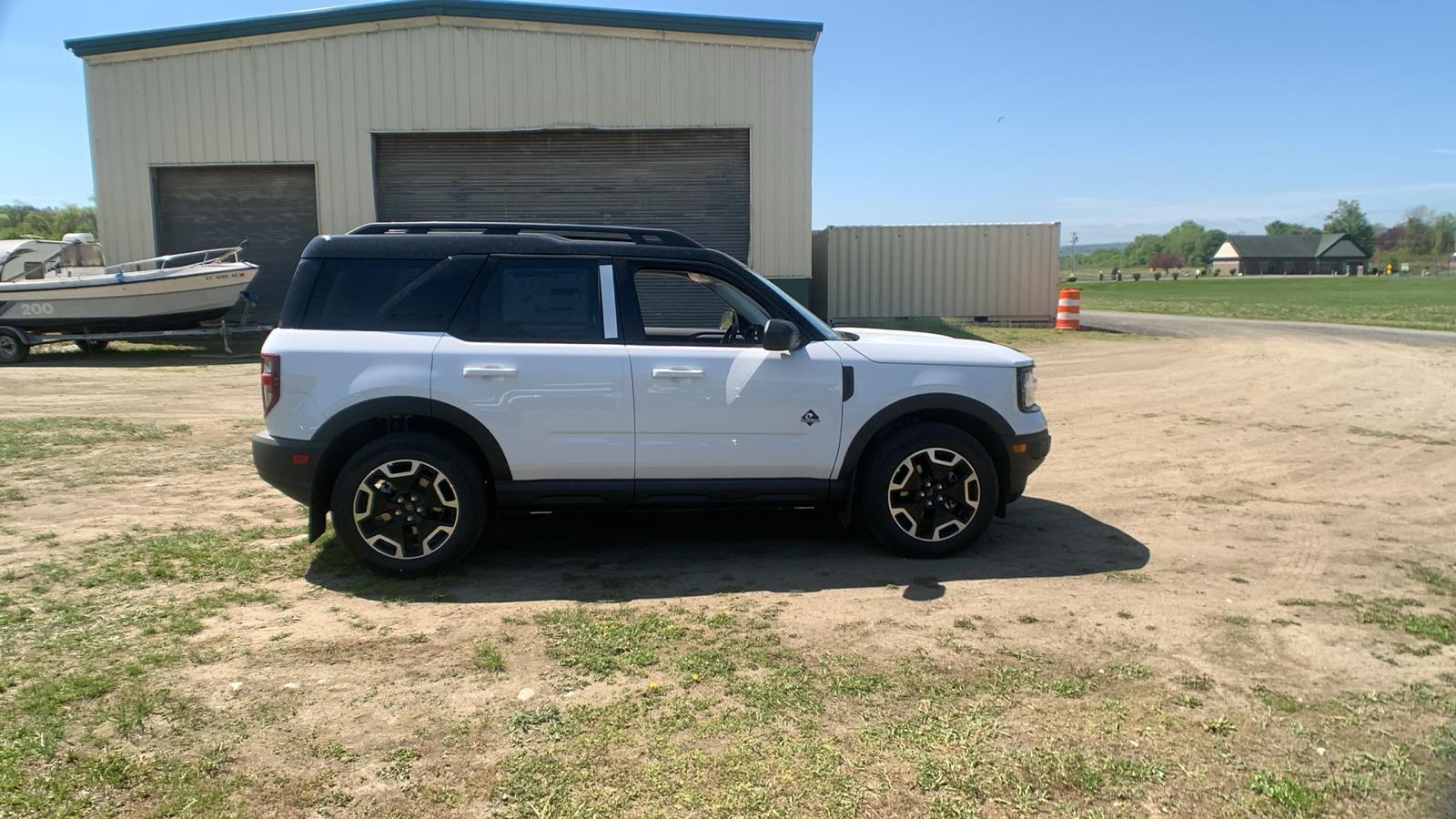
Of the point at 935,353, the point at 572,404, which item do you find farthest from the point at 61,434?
the point at 935,353

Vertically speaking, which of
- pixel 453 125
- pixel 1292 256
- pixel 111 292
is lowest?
pixel 111 292

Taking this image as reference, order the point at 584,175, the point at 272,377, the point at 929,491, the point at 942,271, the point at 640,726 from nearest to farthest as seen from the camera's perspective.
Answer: the point at 640,726
the point at 272,377
the point at 929,491
the point at 584,175
the point at 942,271

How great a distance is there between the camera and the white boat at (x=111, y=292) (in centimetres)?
1602

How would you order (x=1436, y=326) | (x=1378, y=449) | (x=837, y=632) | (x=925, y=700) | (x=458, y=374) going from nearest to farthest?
(x=925, y=700)
(x=837, y=632)
(x=458, y=374)
(x=1378, y=449)
(x=1436, y=326)

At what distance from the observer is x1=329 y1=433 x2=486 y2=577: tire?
16.2ft

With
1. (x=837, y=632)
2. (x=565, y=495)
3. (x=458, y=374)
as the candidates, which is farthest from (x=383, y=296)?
(x=837, y=632)

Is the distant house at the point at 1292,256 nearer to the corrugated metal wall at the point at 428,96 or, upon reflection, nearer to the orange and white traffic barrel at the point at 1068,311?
the orange and white traffic barrel at the point at 1068,311

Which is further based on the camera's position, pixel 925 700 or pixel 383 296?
pixel 383 296

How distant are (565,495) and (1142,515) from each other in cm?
393

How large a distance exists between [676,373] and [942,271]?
718 inches

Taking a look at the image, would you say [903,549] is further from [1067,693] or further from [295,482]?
[295,482]

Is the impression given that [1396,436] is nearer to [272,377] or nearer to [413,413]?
[413,413]

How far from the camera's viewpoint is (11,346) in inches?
630

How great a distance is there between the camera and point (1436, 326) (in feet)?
73.6
